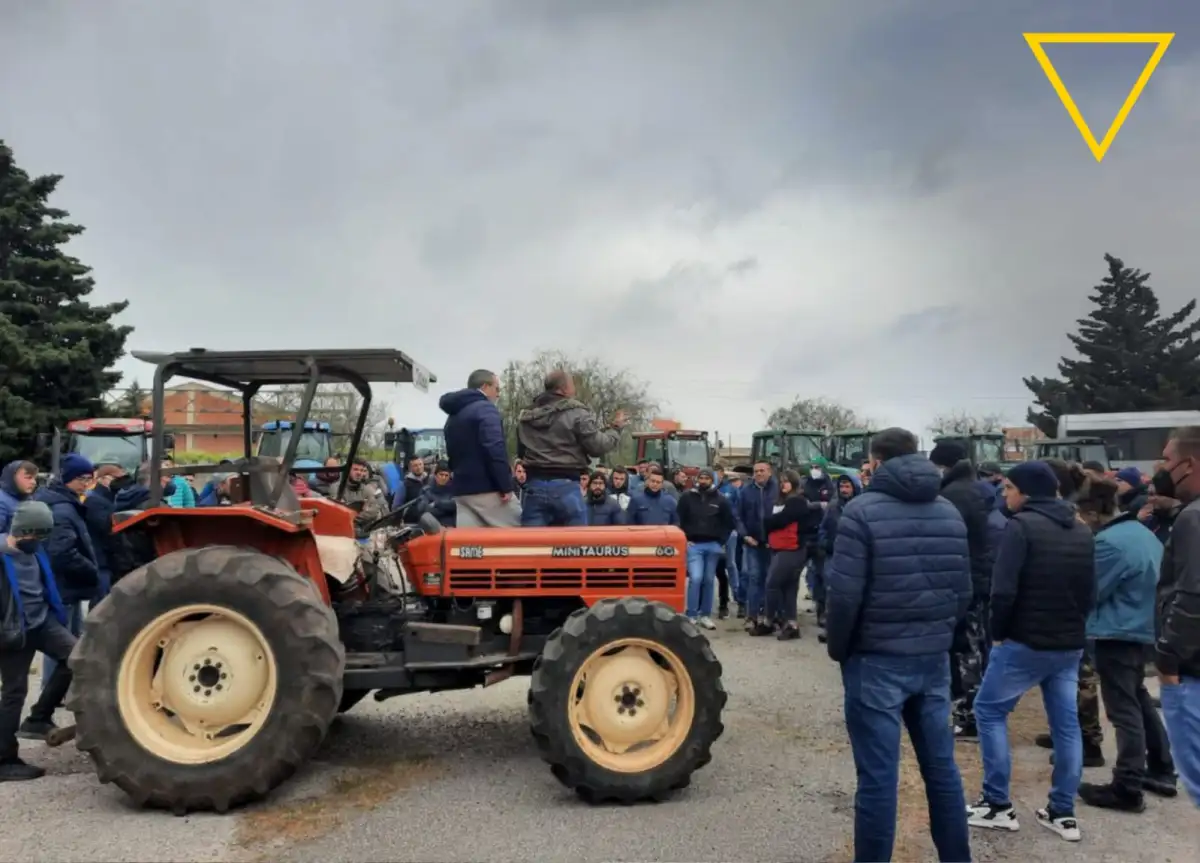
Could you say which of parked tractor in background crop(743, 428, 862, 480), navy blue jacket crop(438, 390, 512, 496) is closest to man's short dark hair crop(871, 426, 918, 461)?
navy blue jacket crop(438, 390, 512, 496)

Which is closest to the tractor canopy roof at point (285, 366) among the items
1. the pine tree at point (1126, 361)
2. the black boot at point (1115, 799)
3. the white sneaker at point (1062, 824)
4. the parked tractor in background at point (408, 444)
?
the white sneaker at point (1062, 824)

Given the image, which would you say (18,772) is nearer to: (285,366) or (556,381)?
(285,366)

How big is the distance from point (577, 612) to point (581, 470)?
1.27m

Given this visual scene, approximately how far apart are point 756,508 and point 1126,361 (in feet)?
97.0

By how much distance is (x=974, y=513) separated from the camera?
5918 millimetres

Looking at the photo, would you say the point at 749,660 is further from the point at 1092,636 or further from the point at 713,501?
the point at 1092,636

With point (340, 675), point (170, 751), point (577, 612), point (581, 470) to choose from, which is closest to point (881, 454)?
point (577, 612)

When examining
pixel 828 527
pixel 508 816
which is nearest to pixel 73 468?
pixel 508 816

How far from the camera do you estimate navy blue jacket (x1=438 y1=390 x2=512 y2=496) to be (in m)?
5.50

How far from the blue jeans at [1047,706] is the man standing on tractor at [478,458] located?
110 inches

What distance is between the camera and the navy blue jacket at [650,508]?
33.1 ft

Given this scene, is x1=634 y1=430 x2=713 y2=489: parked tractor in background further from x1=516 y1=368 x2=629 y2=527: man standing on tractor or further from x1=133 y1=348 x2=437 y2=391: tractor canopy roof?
x1=133 y1=348 x2=437 y2=391: tractor canopy roof

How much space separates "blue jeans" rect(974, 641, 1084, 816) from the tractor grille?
171 centimetres

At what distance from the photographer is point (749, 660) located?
8266mm
